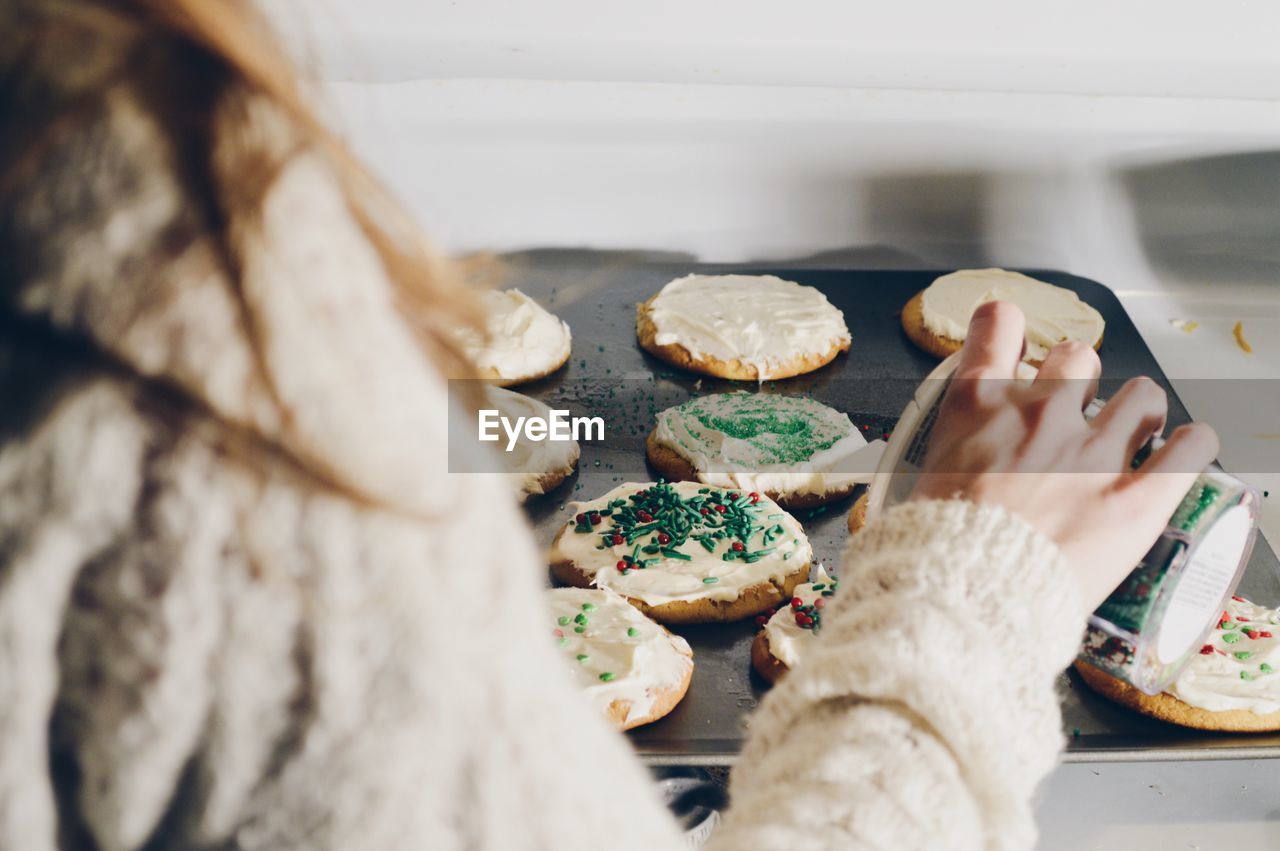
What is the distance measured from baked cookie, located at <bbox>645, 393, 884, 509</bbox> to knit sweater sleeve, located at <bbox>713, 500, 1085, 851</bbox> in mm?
1388

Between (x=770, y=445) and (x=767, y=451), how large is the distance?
0.02 meters

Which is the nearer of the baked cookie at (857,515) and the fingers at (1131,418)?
the fingers at (1131,418)

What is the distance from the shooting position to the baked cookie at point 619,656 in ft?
5.47

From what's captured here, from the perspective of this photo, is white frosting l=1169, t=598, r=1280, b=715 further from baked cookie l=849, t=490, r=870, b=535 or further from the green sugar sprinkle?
the green sugar sprinkle

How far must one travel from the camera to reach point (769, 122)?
2602 millimetres

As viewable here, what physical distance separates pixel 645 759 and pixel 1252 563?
1.22m

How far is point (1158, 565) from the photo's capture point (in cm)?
110

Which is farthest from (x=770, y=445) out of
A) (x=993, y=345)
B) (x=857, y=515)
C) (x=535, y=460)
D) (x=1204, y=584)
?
(x=993, y=345)

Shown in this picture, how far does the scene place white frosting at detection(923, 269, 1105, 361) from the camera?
99.7 inches

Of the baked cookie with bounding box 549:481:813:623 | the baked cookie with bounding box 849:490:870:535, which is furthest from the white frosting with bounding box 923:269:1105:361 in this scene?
the baked cookie with bounding box 549:481:813:623

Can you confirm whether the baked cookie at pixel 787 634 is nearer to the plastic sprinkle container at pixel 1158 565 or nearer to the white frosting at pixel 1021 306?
the plastic sprinkle container at pixel 1158 565

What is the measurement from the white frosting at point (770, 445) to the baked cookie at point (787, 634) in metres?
0.33

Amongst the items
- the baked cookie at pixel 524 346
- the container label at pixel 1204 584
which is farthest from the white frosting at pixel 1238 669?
the baked cookie at pixel 524 346

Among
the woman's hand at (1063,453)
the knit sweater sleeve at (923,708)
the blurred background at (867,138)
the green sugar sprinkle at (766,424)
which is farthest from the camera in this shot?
the blurred background at (867,138)
